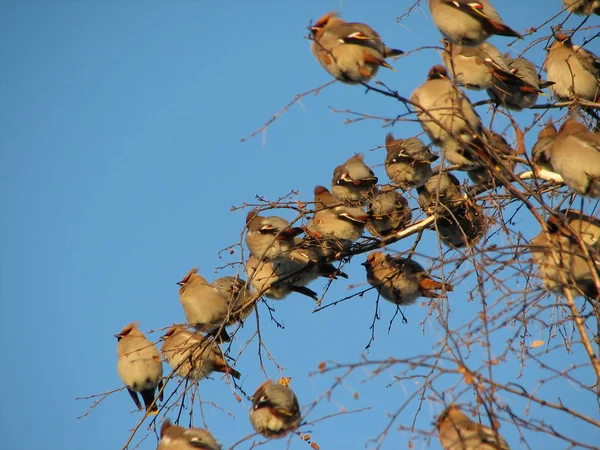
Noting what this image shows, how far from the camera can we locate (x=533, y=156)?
23.5ft

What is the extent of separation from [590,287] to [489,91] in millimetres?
2096

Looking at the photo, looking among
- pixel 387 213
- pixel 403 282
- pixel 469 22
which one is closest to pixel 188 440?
pixel 403 282

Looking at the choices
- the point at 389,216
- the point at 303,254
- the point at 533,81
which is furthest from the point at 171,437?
the point at 533,81

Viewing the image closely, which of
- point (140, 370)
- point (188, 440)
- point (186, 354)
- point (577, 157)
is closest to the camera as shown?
point (188, 440)

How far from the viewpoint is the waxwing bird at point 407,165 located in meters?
7.02

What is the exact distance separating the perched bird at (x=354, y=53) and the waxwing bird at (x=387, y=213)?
1216mm

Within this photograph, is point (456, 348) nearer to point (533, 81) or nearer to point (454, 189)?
point (454, 189)

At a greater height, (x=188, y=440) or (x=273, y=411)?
(x=273, y=411)

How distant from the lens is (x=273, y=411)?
5926 mm

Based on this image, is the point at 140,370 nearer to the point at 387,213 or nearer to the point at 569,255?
the point at 387,213

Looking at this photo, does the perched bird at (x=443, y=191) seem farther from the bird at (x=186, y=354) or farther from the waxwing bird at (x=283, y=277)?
the bird at (x=186, y=354)

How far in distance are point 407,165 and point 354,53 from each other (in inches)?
56.6

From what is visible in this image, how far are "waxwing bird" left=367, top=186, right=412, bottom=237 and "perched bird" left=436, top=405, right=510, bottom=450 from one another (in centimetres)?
257

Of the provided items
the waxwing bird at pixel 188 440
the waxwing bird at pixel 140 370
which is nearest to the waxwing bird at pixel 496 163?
the waxwing bird at pixel 188 440
